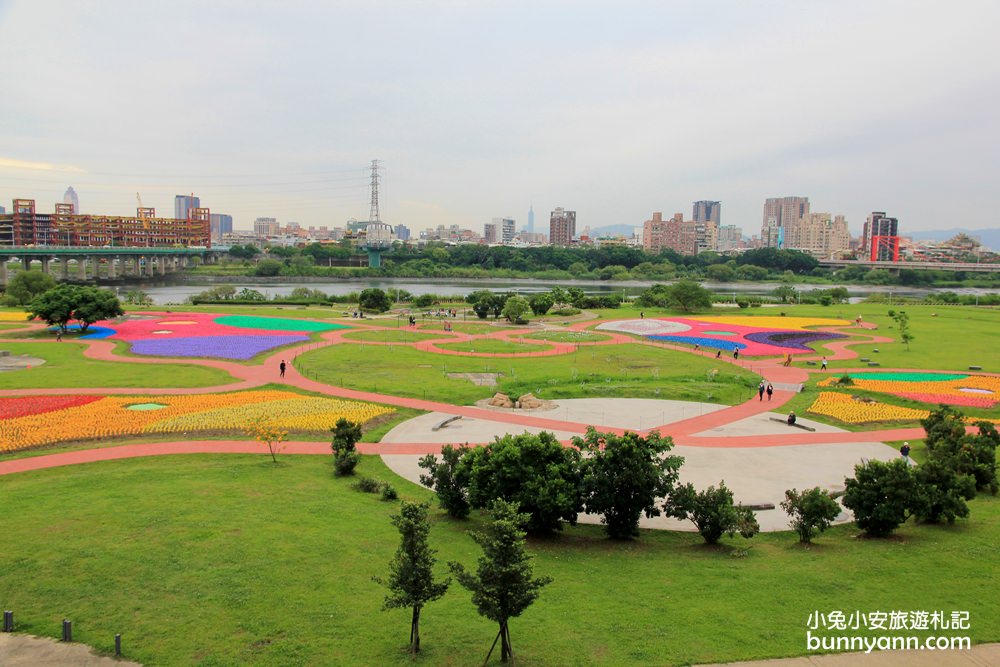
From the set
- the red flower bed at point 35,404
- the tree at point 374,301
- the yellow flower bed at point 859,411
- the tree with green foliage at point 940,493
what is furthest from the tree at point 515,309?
the tree with green foliage at point 940,493

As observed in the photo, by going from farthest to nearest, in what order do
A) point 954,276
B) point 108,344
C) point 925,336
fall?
1. point 954,276
2. point 925,336
3. point 108,344

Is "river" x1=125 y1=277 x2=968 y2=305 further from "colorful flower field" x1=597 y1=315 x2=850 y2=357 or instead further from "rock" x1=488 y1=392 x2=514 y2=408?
"rock" x1=488 y1=392 x2=514 y2=408

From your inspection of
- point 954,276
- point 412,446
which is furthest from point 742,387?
point 954,276

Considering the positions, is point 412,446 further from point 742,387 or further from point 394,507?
point 742,387

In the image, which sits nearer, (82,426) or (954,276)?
(82,426)

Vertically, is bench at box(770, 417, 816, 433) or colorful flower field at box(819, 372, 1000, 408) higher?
colorful flower field at box(819, 372, 1000, 408)

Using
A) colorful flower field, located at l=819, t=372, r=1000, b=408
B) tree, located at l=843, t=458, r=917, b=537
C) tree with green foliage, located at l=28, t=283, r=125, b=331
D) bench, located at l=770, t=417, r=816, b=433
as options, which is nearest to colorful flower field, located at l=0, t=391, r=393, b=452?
bench, located at l=770, t=417, r=816, b=433
